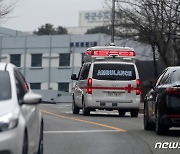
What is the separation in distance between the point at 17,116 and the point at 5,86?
0.97 m

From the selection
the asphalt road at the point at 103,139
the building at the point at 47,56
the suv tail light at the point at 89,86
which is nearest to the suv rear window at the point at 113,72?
the suv tail light at the point at 89,86

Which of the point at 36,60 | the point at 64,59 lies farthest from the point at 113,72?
the point at 36,60

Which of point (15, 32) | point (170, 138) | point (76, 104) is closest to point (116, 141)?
point (170, 138)

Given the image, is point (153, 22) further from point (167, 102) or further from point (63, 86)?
point (63, 86)

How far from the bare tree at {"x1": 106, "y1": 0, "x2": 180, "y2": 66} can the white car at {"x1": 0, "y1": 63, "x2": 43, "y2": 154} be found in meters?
23.2

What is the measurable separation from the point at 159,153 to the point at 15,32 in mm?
71813

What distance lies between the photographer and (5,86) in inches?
367

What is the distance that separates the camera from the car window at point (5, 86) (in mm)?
9113

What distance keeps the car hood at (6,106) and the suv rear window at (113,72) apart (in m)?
14.3

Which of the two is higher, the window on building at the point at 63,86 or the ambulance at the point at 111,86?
the ambulance at the point at 111,86

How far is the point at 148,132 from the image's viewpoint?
54.5ft

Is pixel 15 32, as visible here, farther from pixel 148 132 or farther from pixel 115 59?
pixel 148 132

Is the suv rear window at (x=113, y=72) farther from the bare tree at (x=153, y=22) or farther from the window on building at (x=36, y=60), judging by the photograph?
the window on building at (x=36, y=60)

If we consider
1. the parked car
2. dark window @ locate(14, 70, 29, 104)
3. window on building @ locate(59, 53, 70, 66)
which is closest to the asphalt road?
the parked car
